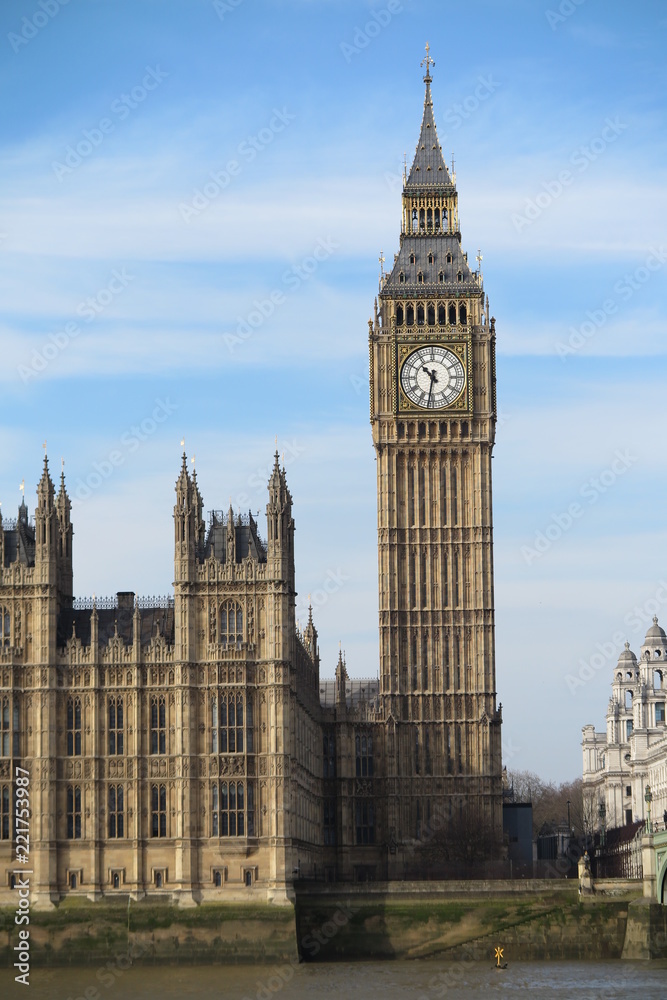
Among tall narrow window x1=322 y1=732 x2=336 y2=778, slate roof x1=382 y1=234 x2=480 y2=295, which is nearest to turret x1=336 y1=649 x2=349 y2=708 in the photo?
tall narrow window x1=322 y1=732 x2=336 y2=778

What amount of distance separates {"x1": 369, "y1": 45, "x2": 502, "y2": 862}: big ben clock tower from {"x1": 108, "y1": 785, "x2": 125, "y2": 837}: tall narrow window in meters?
33.4

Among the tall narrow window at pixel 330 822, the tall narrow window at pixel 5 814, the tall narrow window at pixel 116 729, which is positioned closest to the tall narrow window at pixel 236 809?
the tall narrow window at pixel 116 729

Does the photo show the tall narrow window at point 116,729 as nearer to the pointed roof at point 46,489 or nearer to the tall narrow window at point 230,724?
the tall narrow window at point 230,724

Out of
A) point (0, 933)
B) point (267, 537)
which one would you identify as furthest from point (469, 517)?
point (0, 933)

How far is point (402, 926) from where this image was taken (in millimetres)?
98125

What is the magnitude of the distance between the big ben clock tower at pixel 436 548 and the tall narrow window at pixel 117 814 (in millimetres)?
33359

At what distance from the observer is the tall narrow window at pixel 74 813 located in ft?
315

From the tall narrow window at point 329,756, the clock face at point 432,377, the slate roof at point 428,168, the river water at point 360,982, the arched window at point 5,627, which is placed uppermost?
the slate roof at point 428,168

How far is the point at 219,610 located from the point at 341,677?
3282 cm

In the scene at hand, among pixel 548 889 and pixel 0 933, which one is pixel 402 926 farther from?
pixel 0 933

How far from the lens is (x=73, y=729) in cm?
9644

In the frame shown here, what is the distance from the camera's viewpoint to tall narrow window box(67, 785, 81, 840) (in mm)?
95875

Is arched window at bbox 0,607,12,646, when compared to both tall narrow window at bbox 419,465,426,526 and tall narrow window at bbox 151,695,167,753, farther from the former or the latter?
tall narrow window at bbox 419,465,426,526

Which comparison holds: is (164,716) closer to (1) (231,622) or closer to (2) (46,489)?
Result: (1) (231,622)
